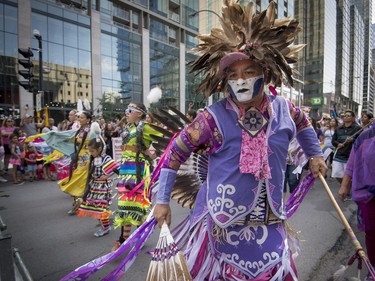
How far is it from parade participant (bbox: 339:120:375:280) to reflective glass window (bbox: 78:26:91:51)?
29.2 m

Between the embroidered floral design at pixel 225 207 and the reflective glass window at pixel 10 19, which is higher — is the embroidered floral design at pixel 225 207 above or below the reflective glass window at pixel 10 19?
below

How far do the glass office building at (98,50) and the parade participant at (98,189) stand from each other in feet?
57.4

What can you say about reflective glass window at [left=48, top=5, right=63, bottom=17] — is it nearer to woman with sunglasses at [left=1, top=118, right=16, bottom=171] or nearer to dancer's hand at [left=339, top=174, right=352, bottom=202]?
woman with sunglasses at [left=1, top=118, right=16, bottom=171]

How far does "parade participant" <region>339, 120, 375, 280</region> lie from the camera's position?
2.56 m

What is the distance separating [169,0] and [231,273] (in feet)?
136

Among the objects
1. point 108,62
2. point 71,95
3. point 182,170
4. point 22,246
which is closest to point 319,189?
point 182,170

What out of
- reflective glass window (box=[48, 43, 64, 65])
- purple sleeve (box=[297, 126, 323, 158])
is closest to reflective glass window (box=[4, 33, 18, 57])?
reflective glass window (box=[48, 43, 64, 65])

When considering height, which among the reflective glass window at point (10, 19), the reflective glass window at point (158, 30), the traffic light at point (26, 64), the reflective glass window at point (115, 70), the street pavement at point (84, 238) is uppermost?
the reflective glass window at point (158, 30)

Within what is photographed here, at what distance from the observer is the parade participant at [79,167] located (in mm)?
5133

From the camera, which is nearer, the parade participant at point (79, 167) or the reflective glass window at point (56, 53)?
the parade participant at point (79, 167)

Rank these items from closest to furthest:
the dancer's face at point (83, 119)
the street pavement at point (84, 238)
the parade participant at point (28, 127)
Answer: the street pavement at point (84, 238), the dancer's face at point (83, 119), the parade participant at point (28, 127)

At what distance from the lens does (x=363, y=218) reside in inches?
108

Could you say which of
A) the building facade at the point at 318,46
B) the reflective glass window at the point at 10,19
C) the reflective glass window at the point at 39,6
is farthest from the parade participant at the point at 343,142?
the building facade at the point at 318,46

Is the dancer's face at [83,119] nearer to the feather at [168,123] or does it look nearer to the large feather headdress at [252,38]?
the feather at [168,123]
